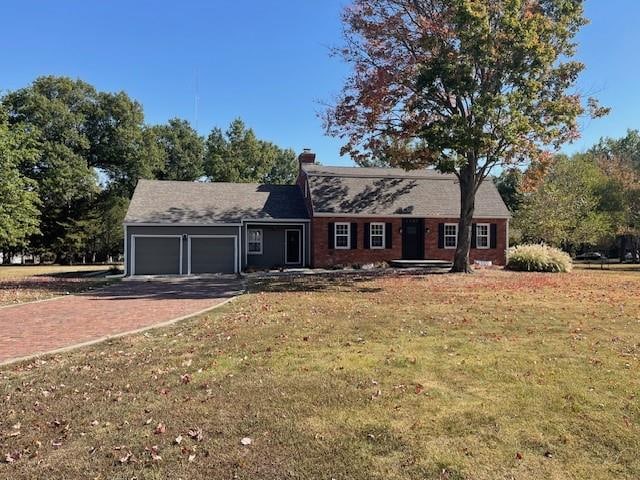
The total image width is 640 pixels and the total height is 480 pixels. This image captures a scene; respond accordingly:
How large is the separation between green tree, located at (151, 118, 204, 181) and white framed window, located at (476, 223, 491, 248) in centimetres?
3120

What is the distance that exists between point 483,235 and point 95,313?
21.2 metres

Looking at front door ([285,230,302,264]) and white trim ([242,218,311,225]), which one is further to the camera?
front door ([285,230,302,264])

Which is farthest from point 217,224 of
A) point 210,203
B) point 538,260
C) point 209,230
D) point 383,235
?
point 538,260

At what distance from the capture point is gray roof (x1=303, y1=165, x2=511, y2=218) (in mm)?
25828

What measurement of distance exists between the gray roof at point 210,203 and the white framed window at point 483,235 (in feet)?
31.1

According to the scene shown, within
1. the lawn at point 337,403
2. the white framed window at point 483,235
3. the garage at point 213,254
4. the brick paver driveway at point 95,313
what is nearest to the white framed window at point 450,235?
the white framed window at point 483,235

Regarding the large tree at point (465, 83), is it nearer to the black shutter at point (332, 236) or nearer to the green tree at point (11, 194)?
the black shutter at point (332, 236)

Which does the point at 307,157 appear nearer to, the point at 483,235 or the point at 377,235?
the point at 377,235

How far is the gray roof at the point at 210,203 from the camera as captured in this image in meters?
A: 24.1

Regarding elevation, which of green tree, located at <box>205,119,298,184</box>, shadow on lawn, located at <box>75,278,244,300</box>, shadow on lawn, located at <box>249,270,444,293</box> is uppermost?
green tree, located at <box>205,119,298,184</box>

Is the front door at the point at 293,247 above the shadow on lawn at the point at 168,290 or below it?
above

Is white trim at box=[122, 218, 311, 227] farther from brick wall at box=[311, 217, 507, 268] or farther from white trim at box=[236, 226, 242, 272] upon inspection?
brick wall at box=[311, 217, 507, 268]

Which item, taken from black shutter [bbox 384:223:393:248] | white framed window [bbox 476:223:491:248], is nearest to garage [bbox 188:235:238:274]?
black shutter [bbox 384:223:393:248]

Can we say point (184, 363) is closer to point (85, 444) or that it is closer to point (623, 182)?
point (85, 444)
